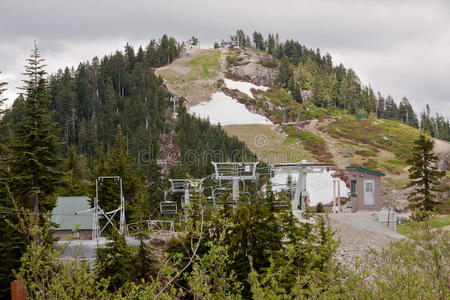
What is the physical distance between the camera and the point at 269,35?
557 feet

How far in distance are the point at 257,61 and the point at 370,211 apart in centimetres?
11632

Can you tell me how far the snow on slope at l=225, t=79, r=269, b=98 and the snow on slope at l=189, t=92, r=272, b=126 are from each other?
6824mm

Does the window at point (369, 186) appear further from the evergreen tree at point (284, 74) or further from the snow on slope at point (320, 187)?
the evergreen tree at point (284, 74)

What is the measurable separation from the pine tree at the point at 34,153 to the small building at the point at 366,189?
21554 mm

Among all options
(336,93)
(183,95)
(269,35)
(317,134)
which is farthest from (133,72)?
(269,35)

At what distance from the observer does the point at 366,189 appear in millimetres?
31812

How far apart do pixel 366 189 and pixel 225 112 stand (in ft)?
262

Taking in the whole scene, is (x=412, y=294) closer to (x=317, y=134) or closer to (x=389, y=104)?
(x=317, y=134)

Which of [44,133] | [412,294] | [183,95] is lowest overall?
[412,294]

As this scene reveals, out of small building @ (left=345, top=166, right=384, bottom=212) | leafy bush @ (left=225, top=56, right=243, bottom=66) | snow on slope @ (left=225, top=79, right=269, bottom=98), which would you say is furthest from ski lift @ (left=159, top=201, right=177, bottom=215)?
leafy bush @ (left=225, top=56, right=243, bottom=66)

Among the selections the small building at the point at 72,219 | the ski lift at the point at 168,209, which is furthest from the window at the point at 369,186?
the small building at the point at 72,219

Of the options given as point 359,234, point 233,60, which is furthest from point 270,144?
point 359,234

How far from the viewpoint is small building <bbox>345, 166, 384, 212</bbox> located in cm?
3159

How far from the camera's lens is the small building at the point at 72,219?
31.2 metres
